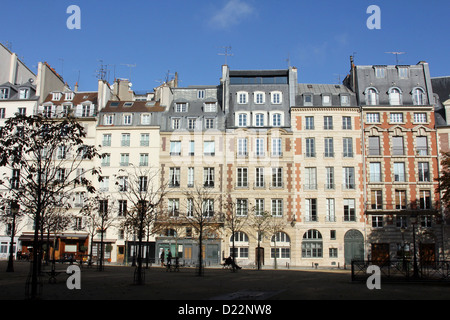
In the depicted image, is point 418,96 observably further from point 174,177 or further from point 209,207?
point 174,177

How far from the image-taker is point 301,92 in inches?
1848

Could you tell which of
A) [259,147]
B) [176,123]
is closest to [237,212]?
[259,147]

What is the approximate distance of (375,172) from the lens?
42656mm

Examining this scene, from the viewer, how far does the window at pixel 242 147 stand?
43.6m

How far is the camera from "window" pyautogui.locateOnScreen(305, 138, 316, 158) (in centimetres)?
4319

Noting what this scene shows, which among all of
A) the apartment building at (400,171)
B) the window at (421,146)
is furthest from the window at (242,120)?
the window at (421,146)

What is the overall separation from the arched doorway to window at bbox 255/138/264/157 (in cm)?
1072

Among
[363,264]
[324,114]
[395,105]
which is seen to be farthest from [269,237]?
[363,264]

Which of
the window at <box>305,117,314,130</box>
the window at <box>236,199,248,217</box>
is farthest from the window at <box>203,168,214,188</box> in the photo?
the window at <box>305,117,314,130</box>

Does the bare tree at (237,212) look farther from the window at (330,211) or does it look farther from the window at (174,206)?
the window at (330,211)

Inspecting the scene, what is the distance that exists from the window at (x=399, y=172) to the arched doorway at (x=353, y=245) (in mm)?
6219

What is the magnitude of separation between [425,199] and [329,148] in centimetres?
969

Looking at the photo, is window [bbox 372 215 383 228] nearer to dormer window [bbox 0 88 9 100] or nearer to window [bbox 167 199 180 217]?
window [bbox 167 199 180 217]

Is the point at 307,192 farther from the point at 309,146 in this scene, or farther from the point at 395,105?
the point at 395,105
